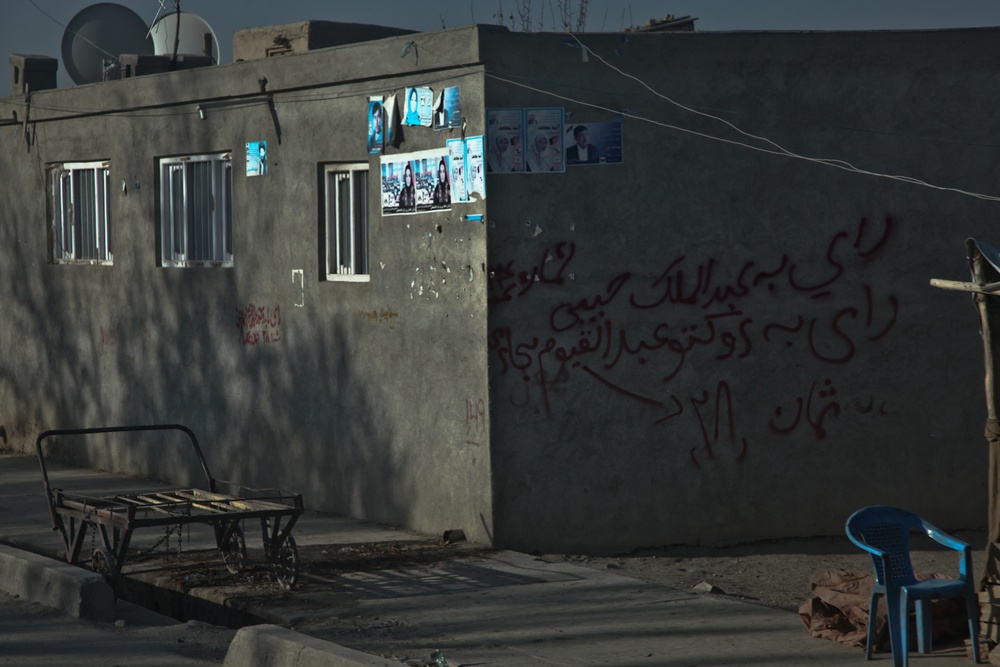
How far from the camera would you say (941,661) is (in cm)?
591

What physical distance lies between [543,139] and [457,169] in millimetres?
616

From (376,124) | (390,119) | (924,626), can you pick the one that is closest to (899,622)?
(924,626)

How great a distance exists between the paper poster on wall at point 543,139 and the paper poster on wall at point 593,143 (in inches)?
3.0

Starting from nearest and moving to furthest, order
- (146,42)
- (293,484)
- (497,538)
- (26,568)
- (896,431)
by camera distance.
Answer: (26,568), (497,538), (896,431), (293,484), (146,42)

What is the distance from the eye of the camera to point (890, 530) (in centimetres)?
620

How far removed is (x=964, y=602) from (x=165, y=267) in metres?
7.91

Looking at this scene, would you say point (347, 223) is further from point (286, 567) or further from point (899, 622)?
point (899, 622)

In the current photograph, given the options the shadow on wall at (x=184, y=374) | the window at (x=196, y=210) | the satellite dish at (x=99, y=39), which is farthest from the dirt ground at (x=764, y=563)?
the satellite dish at (x=99, y=39)

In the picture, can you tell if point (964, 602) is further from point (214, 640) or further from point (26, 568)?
point (26, 568)

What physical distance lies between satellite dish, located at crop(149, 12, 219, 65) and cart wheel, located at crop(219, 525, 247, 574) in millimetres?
8867

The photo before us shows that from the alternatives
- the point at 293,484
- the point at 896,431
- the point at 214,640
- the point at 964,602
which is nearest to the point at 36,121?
the point at 293,484

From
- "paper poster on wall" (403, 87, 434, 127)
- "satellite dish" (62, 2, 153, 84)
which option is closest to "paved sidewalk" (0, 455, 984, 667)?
"paper poster on wall" (403, 87, 434, 127)

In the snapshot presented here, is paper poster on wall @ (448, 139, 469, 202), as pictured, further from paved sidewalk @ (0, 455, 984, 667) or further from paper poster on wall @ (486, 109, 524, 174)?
paved sidewalk @ (0, 455, 984, 667)

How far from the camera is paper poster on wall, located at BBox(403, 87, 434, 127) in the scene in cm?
888
